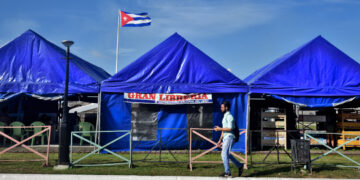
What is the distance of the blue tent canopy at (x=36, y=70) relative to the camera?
14.4m

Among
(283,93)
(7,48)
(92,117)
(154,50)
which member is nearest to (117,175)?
(154,50)

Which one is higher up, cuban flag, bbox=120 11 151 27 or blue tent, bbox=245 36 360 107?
cuban flag, bbox=120 11 151 27

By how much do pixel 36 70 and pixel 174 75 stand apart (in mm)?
5931

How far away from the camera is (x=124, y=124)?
1452 centimetres

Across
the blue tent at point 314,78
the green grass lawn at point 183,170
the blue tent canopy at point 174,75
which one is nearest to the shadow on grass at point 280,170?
the green grass lawn at point 183,170

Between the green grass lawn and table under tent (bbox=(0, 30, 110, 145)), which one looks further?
table under tent (bbox=(0, 30, 110, 145))

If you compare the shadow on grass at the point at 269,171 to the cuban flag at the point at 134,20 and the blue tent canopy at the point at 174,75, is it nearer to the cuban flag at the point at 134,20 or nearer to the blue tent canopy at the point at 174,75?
the blue tent canopy at the point at 174,75

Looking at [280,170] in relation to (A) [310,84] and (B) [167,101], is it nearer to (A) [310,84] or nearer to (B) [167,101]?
(B) [167,101]

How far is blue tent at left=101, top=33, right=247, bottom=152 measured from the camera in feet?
47.3

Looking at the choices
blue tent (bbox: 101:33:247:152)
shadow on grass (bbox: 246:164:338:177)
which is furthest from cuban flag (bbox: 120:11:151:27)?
shadow on grass (bbox: 246:164:338:177)

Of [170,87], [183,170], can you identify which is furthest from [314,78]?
[183,170]

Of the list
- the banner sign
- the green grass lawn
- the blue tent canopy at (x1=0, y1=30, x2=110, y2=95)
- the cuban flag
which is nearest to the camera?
the green grass lawn

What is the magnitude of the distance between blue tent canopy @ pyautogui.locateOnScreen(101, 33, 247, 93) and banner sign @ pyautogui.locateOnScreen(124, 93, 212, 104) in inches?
6.8

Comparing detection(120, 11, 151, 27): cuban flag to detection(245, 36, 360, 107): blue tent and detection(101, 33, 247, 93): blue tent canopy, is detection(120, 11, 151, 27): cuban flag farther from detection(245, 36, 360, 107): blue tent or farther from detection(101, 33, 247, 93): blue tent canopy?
detection(245, 36, 360, 107): blue tent
